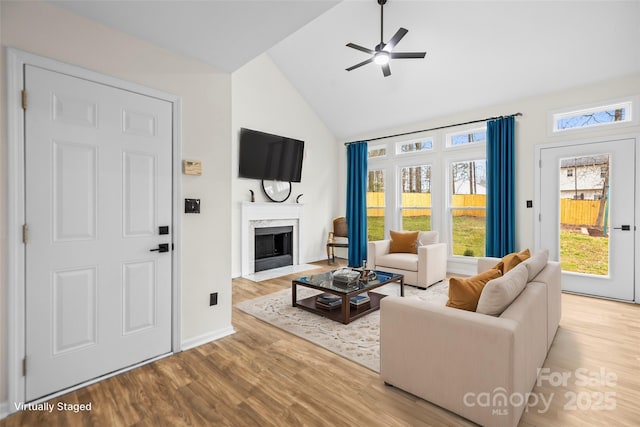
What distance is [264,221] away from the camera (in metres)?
5.61

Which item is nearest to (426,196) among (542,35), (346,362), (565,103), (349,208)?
(349,208)

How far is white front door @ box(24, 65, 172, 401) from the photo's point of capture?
1887 mm

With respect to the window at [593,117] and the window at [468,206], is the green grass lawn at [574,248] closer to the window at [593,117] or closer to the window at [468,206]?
the window at [468,206]

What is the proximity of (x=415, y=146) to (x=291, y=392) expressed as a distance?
5153mm

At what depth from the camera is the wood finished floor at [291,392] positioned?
1.74m

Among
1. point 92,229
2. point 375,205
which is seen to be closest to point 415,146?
point 375,205

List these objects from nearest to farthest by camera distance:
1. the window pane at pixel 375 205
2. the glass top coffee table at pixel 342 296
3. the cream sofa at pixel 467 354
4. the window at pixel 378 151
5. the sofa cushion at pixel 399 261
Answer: the cream sofa at pixel 467 354, the glass top coffee table at pixel 342 296, the sofa cushion at pixel 399 261, the window at pixel 378 151, the window pane at pixel 375 205

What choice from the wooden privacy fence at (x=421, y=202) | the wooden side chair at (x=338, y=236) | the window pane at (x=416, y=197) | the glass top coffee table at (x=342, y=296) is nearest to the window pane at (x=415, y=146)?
the window pane at (x=416, y=197)

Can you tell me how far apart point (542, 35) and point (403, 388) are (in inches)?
172

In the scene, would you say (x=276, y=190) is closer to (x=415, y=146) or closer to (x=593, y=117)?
(x=415, y=146)

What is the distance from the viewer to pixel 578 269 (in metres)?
4.26

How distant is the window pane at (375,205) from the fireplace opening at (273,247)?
1.85 meters

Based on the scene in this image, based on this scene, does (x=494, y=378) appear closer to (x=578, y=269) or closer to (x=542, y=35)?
(x=578, y=269)

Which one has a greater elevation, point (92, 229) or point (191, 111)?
point (191, 111)
